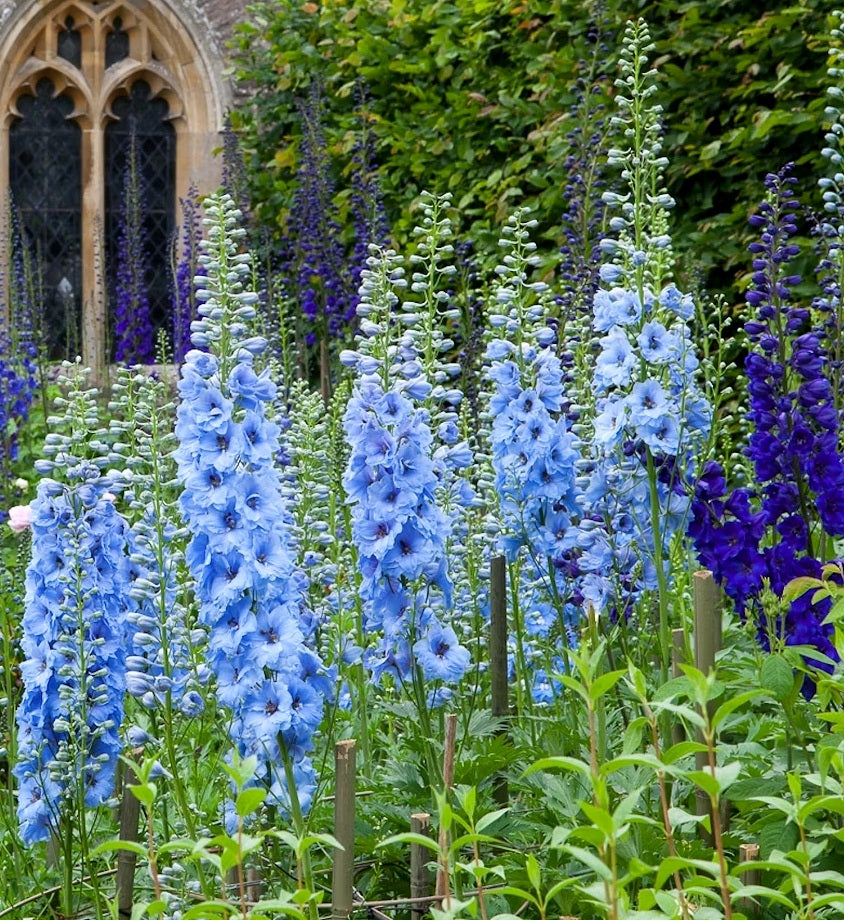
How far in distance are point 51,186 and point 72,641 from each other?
7750 millimetres

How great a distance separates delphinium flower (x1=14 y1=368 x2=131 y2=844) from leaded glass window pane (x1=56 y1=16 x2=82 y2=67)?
7735 mm

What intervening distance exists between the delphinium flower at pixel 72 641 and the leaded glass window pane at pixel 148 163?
729 cm

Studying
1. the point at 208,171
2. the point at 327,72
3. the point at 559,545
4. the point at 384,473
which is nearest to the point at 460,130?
the point at 327,72

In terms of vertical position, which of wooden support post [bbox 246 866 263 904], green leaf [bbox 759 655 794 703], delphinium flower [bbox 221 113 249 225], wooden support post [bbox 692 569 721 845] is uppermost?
delphinium flower [bbox 221 113 249 225]

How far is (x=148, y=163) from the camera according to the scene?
9.79 metres

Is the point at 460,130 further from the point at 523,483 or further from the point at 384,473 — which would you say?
the point at 384,473

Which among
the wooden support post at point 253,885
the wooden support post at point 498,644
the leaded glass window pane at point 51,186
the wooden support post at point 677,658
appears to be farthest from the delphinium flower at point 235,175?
the wooden support post at point 253,885

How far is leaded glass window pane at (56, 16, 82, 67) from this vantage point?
9.70m

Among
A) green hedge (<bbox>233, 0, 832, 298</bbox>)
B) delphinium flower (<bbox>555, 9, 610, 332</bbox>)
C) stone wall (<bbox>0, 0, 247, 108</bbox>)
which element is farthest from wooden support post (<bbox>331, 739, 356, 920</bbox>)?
stone wall (<bbox>0, 0, 247, 108</bbox>)

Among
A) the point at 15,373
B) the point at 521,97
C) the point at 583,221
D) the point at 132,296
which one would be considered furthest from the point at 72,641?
the point at 132,296

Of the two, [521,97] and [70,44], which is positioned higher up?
[70,44]

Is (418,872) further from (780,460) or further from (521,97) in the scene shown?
(521,97)

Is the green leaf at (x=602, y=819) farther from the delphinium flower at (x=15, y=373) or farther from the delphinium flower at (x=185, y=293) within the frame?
the delphinium flower at (x=185, y=293)

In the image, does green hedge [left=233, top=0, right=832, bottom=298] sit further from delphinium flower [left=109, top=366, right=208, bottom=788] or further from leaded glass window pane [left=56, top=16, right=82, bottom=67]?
delphinium flower [left=109, top=366, right=208, bottom=788]
